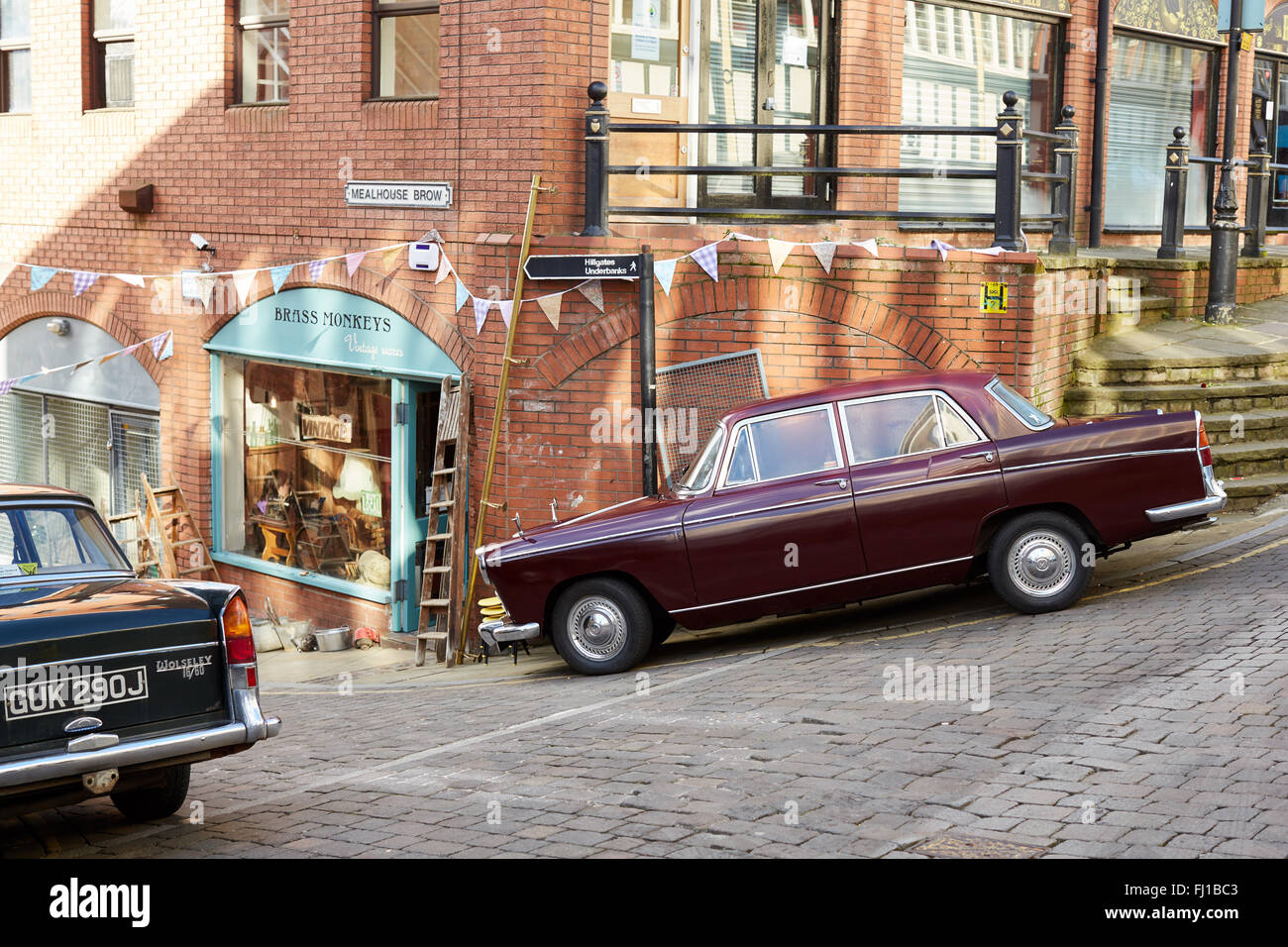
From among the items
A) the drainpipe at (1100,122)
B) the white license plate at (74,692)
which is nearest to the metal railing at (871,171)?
the drainpipe at (1100,122)

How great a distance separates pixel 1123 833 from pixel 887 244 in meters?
6.80

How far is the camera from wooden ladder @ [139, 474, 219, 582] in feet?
47.1

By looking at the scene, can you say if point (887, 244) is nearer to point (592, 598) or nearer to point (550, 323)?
point (550, 323)

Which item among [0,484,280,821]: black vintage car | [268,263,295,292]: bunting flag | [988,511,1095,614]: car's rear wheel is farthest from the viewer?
[268,263,295,292]: bunting flag

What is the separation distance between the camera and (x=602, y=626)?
32.1ft

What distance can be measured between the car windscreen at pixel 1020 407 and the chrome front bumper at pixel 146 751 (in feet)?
17.5

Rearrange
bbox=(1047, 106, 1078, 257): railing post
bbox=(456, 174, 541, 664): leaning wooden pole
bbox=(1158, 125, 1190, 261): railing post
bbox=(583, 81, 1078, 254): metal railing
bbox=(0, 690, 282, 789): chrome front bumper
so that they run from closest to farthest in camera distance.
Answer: bbox=(0, 690, 282, 789): chrome front bumper < bbox=(583, 81, 1078, 254): metal railing < bbox=(456, 174, 541, 664): leaning wooden pole < bbox=(1047, 106, 1078, 257): railing post < bbox=(1158, 125, 1190, 261): railing post

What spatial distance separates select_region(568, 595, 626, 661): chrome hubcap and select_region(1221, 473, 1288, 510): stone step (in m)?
5.52

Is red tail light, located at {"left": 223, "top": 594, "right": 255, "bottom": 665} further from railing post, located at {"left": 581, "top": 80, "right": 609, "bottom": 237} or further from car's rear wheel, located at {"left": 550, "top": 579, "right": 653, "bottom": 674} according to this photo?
railing post, located at {"left": 581, "top": 80, "right": 609, "bottom": 237}

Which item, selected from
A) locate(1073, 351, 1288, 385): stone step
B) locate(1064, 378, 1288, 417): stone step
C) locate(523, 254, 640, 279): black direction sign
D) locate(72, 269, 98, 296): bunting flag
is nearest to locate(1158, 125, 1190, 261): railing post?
locate(1073, 351, 1288, 385): stone step

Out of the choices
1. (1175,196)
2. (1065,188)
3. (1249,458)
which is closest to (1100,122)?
(1175,196)

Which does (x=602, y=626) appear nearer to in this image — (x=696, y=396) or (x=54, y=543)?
(x=696, y=396)

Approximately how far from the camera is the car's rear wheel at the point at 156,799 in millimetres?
6711
